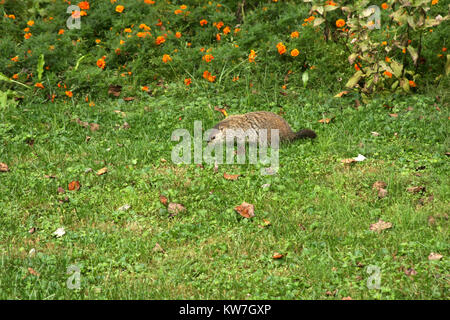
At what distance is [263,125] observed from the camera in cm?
582

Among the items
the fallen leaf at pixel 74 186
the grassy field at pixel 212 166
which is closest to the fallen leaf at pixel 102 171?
the grassy field at pixel 212 166

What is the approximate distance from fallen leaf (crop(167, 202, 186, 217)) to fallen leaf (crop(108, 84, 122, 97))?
116 inches

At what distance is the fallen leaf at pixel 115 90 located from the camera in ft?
23.7

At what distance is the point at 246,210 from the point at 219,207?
260mm

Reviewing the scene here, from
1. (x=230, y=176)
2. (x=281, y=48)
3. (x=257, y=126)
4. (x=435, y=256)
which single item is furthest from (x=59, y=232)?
(x=281, y=48)

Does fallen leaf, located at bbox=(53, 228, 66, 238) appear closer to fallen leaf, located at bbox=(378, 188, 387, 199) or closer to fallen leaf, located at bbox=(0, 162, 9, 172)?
fallen leaf, located at bbox=(0, 162, 9, 172)

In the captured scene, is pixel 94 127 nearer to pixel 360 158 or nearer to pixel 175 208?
pixel 175 208

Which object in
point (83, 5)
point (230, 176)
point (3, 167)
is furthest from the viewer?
point (83, 5)

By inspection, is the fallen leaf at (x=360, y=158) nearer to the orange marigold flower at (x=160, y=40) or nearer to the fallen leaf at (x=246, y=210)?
the fallen leaf at (x=246, y=210)

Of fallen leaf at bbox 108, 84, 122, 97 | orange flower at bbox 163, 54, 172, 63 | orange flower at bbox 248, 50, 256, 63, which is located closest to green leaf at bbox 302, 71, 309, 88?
orange flower at bbox 248, 50, 256, 63

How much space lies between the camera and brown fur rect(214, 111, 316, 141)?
5816mm

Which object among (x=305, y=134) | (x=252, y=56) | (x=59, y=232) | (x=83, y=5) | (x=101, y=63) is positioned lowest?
(x=59, y=232)

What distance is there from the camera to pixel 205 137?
5.98 meters
